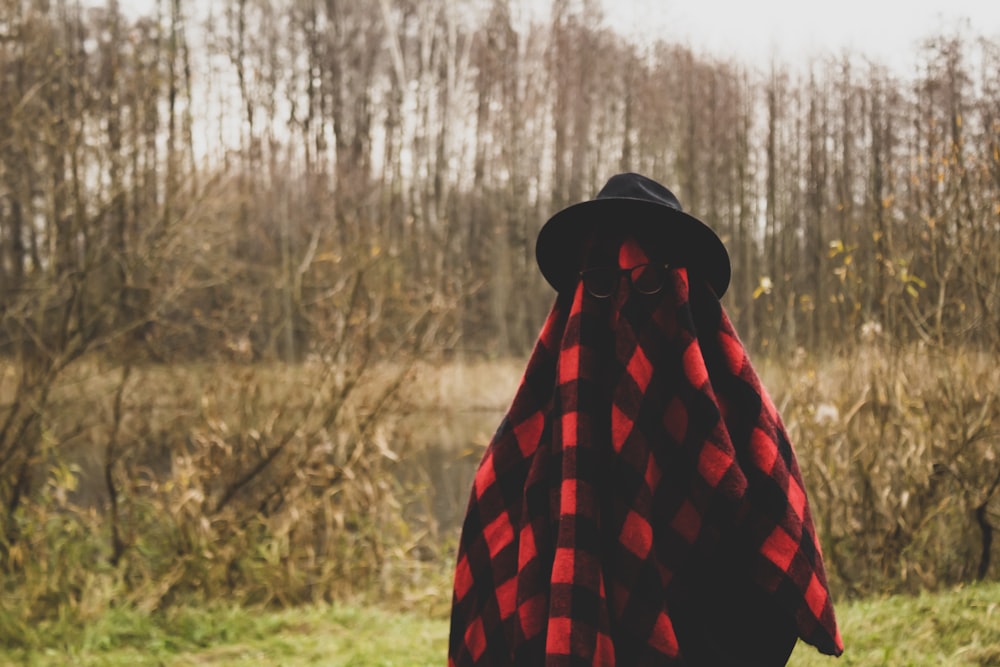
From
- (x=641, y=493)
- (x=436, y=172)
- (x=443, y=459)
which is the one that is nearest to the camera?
(x=641, y=493)

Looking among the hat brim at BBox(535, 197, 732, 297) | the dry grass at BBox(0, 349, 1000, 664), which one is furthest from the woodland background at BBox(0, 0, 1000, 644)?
the hat brim at BBox(535, 197, 732, 297)

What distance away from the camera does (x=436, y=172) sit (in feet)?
70.9

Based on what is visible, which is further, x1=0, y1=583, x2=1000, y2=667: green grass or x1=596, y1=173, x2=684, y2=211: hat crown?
x1=0, y1=583, x2=1000, y2=667: green grass

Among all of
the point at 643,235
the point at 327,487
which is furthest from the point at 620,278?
the point at 327,487

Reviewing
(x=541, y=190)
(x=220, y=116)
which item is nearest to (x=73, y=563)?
(x=220, y=116)

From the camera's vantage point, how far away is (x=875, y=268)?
20.0 feet

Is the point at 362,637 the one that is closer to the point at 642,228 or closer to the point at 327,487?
the point at 327,487

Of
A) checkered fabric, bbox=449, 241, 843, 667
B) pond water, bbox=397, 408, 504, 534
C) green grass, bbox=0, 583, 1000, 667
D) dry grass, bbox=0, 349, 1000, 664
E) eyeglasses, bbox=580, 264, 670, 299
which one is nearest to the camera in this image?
checkered fabric, bbox=449, 241, 843, 667

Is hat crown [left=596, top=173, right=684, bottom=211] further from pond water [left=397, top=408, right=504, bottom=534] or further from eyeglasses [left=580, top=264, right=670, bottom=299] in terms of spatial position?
pond water [left=397, top=408, right=504, bottom=534]

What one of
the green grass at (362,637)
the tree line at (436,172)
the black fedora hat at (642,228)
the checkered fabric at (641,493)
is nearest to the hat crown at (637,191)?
the black fedora hat at (642,228)

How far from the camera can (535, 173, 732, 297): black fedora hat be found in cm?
184

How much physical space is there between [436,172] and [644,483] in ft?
67.1

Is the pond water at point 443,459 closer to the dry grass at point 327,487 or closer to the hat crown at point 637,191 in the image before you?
the dry grass at point 327,487

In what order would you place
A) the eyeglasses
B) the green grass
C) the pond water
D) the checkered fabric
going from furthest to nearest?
the pond water → the green grass → the eyeglasses → the checkered fabric
